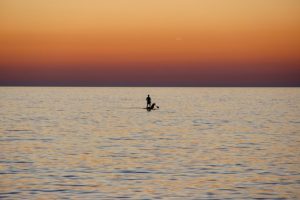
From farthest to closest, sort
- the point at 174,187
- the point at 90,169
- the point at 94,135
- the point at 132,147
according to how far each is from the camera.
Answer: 1. the point at 94,135
2. the point at 132,147
3. the point at 90,169
4. the point at 174,187

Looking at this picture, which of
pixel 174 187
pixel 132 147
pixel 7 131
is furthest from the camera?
pixel 7 131

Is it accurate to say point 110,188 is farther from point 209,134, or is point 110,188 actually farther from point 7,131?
point 7,131

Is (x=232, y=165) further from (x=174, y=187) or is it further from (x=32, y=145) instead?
(x=32, y=145)

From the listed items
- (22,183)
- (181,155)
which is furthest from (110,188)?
(181,155)

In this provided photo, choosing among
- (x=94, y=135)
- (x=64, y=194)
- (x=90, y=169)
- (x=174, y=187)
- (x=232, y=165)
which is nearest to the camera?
(x=64, y=194)

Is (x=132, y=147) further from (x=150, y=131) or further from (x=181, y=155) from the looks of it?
(x=150, y=131)

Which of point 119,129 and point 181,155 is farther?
point 119,129

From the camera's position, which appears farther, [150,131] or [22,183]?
[150,131]

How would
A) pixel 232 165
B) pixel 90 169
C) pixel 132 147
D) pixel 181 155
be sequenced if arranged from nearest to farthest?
pixel 90 169
pixel 232 165
pixel 181 155
pixel 132 147

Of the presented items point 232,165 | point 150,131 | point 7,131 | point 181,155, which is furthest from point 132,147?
point 7,131

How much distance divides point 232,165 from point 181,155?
15.4ft

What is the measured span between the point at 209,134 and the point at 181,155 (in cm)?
1658

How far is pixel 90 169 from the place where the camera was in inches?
1180

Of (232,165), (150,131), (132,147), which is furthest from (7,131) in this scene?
(232,165)
